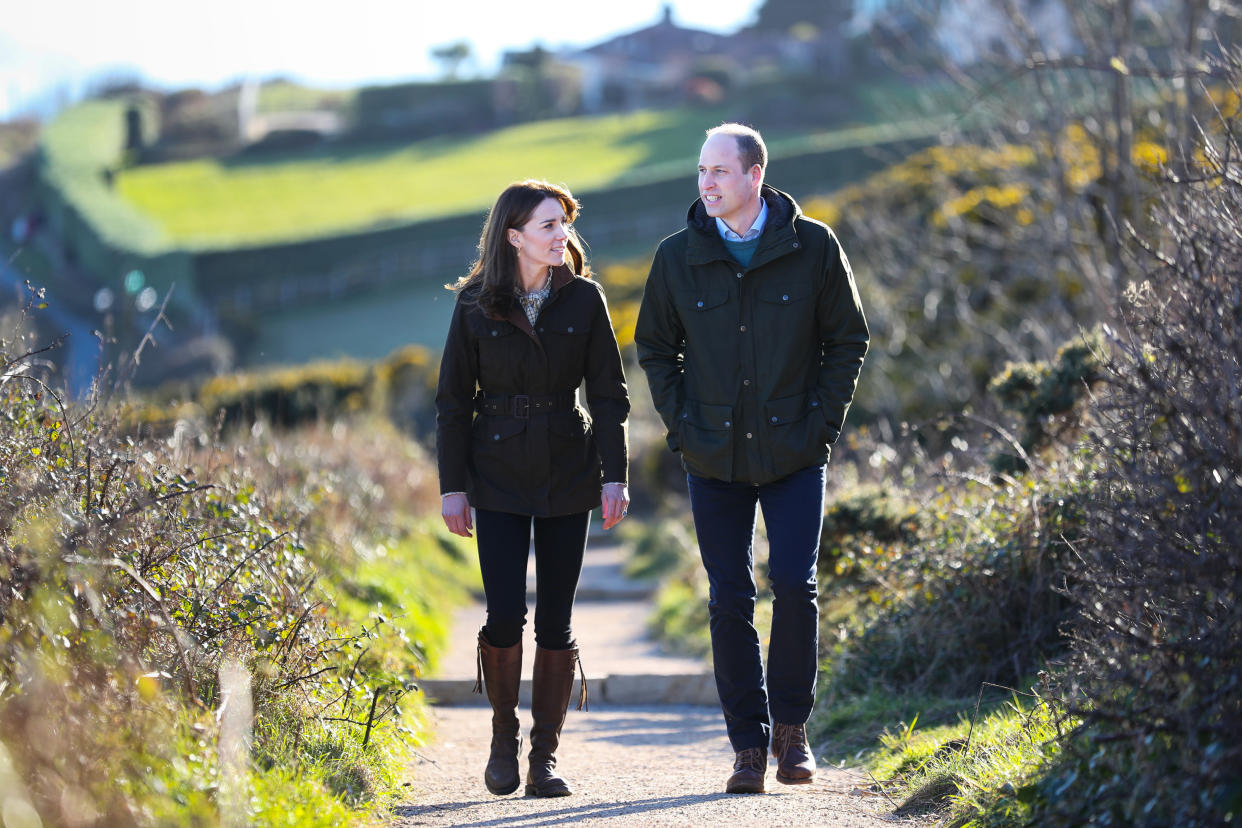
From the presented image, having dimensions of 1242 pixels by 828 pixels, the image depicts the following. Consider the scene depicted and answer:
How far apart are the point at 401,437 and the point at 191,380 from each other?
1648 cm

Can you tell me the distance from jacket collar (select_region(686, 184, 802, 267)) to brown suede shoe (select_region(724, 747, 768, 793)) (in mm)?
1722

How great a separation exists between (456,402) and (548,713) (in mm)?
1197

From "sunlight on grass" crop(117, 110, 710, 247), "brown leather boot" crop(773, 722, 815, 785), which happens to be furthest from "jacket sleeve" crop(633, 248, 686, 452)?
"sunlight on grass" crop(117, 110, 710, 247)

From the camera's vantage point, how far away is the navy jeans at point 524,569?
5270 millimetres

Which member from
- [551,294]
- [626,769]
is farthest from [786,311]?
[626,769]

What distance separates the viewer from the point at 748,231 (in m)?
5.25

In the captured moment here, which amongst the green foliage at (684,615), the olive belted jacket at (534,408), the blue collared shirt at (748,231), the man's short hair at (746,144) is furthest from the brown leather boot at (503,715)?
the green foliage at (684,615)

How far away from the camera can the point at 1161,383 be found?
3982 millimetres

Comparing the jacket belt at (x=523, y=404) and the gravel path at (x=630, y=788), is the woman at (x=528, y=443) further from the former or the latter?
the gravel path at (x=630, y=788)

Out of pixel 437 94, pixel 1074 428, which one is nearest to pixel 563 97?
pixel 437 94

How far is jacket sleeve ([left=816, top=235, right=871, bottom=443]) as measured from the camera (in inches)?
202

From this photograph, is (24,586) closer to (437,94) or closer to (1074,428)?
(1074,428)

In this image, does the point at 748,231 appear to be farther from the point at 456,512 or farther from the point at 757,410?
the point at 456,512

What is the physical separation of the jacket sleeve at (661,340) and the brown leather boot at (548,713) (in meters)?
0.91
